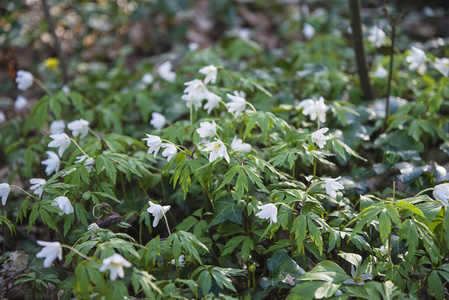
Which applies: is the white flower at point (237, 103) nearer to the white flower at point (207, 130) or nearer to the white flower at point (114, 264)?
the white flower at point (207, 130)

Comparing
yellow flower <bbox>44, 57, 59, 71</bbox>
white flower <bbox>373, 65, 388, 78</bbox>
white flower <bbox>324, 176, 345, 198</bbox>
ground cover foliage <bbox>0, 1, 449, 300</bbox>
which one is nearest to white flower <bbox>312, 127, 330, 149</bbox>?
ground cover foliage <bbox>0, 1, 449, 300</bbox>

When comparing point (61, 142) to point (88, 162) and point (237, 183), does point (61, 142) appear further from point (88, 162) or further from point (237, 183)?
point (237, 183)

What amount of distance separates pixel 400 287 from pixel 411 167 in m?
1.03

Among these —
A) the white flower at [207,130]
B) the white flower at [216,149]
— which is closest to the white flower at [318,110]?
the white flower at [207,130]

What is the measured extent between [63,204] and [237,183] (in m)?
0.97

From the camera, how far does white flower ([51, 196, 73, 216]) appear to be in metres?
2.14

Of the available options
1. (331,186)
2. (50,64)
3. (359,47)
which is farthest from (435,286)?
(50,64)

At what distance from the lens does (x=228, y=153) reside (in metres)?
2.23

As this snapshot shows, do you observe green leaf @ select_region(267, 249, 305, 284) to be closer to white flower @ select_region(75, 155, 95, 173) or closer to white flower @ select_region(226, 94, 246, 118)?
white flower @ select_region(226, 94, 246, 118)

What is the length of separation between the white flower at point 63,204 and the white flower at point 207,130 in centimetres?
84

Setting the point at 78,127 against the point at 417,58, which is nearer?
the point at 78,127

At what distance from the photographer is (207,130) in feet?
7.75

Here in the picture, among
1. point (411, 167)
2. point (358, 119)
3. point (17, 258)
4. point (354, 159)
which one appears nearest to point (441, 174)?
point (411, 167)

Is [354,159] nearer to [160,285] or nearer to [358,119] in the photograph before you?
[358,119]
